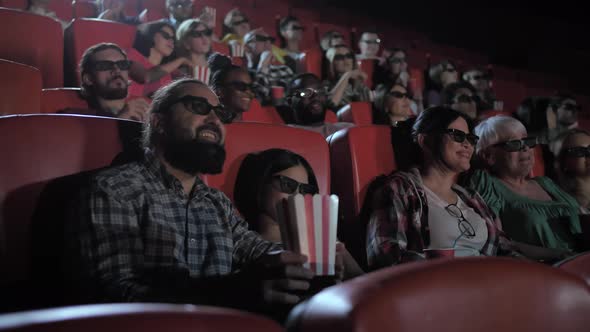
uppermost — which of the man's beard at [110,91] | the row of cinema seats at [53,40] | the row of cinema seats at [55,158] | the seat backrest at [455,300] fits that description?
the row of cinema seats at [53,40]

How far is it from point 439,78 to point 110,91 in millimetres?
1288

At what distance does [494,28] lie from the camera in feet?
8.55

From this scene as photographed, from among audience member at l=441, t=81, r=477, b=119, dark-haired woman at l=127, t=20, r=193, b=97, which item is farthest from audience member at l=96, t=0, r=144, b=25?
audience member at l=441, t=81, r=477, b=119

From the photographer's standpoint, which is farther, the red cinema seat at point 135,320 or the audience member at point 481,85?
the audience member at point 481,85

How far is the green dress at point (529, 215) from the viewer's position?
0.80 m

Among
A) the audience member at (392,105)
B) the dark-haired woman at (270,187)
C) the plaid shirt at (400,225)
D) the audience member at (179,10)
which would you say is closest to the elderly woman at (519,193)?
the plaid shirt at (400,225)

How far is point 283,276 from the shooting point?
38 centimetres

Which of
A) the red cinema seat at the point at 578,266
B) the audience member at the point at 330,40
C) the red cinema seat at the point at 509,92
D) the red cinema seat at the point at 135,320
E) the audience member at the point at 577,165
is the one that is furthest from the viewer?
the red cinema seat at the point at 509,92

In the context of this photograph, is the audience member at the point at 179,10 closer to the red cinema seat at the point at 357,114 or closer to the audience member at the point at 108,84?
the red cinema seat at the point at 357,114

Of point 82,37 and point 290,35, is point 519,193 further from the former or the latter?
point 290,35

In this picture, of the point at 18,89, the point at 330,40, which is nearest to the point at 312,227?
the point at 18,89

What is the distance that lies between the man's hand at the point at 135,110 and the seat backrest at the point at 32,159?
348 mm

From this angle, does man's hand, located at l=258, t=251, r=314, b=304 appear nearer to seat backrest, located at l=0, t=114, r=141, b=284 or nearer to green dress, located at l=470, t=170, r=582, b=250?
seat backrest, located at l=0, t=114, r=141, b=284

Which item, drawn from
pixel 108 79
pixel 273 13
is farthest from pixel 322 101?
pixel 273 13
